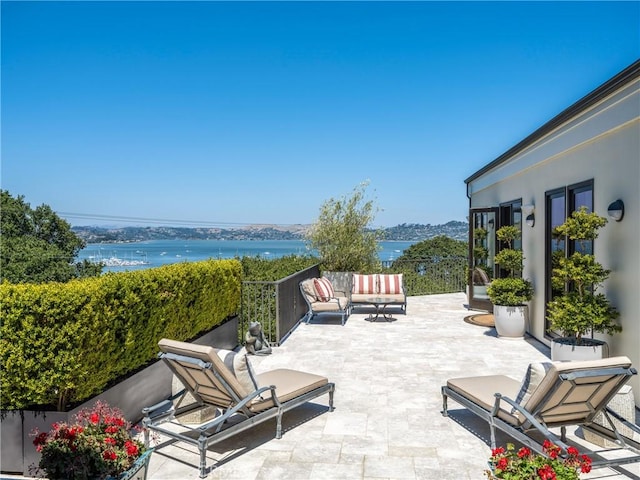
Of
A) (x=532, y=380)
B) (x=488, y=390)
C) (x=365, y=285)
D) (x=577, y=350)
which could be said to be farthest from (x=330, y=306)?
(x=532, y=380)

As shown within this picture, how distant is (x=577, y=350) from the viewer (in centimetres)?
566

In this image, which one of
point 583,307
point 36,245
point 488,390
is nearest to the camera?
point 488,390

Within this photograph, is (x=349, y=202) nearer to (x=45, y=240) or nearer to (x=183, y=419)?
(x=183, y=419)

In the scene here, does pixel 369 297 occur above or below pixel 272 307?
below

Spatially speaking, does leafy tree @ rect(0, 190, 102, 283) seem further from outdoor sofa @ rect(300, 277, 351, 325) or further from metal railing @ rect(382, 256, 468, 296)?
outdoor sofa @ rect(300, 277, 351, 325)

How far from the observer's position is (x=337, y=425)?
176 inches

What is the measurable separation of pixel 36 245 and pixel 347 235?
26926 millimetres

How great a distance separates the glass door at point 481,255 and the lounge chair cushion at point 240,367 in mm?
8390

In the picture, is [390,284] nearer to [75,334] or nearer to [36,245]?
[75,334]

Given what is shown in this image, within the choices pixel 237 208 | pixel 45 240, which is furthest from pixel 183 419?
pixel 237 208

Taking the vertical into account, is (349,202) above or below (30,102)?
below

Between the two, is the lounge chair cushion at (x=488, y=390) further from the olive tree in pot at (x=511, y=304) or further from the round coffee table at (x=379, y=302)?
the round coffee table at (x=379, y=302)

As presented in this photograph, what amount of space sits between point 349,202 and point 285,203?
106 feet

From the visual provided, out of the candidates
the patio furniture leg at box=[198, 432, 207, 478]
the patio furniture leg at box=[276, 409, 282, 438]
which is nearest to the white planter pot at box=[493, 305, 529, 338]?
the patio furniture leg at box=[276, 409, 282, 438]
